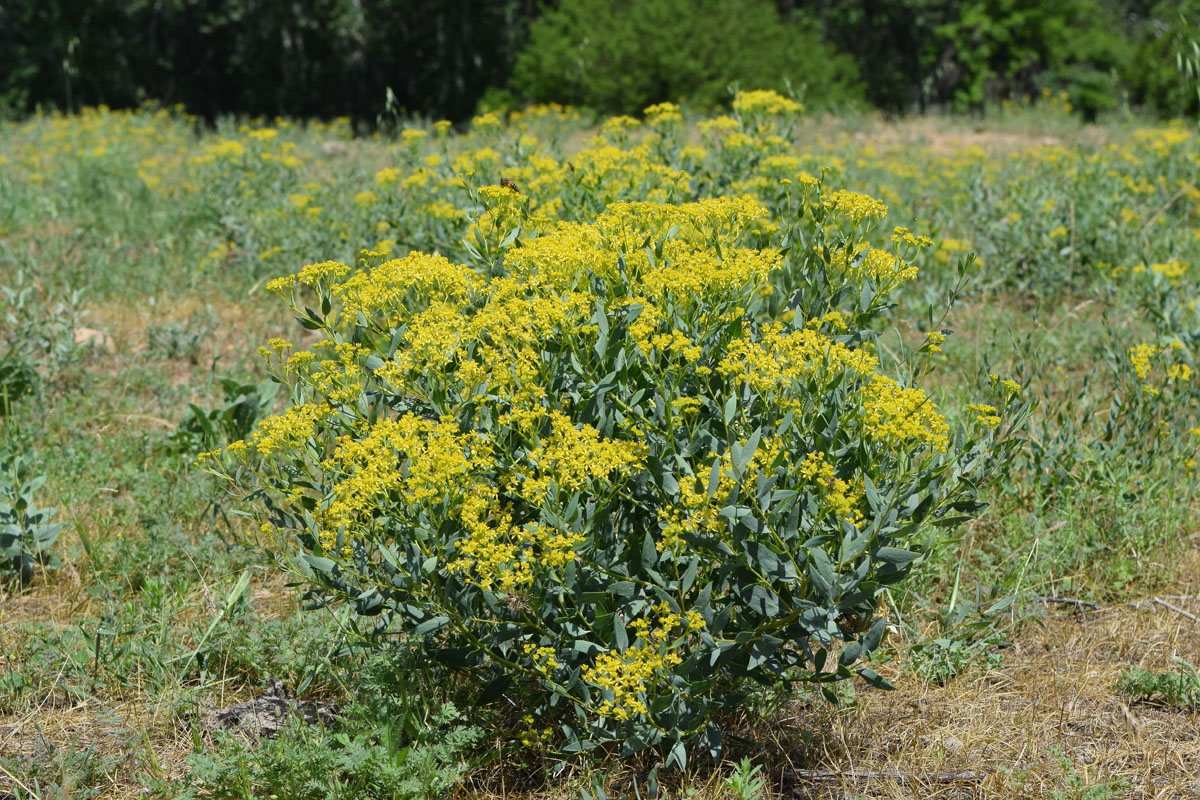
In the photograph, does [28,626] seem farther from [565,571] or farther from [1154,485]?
[1154,485]

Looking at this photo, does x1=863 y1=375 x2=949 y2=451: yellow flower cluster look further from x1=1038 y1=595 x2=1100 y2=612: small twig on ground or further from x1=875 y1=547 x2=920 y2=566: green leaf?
x1=1038 y1=595 x2=1100 y2=612: small twig on ground

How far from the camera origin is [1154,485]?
12.0 feet

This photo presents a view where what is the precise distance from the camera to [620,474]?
222 cm

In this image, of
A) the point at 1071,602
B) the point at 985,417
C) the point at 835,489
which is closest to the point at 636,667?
the point at 835,489

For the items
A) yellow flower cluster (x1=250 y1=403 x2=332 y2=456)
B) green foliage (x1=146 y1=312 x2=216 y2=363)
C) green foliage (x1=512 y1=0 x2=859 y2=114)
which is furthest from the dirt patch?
green foliage (x1=512 y1=0 x2=859 y2=114)

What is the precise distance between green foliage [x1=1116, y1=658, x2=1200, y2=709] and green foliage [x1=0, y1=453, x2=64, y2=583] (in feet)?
11.3

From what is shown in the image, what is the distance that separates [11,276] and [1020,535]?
5648 mm

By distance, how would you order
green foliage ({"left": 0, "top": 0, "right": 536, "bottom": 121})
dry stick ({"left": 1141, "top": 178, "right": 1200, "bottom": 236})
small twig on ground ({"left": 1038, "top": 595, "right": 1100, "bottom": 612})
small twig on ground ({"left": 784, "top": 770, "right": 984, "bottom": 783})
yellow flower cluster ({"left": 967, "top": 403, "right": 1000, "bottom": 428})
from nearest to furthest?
1. yellow flower cluster ({"left": 967, "top": 403, "right": 1000, "bottom": 428})
2. small twig on ground ({"left": 784, "top": 770, "right": 984, "bottom": 783})
3. small twig on ground ({"left": 1038, "top": 595, "right": 1100, "bottom": 612})
4. dry stick ({"left": 1141, "top": 178, "right": 1200, "bottom": 236})
5. green foliage ({"left": 0, "top": 0, "right": 536, "bottom": 121})

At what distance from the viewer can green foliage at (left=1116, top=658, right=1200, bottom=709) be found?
288 centimetres

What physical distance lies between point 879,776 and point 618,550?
941 mm

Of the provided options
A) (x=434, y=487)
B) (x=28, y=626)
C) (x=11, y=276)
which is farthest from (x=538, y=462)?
(x=11, y=276)

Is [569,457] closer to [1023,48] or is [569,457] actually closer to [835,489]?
[835,489]

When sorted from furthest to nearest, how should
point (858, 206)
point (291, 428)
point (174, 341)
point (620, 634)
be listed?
point (174, 341) → point (858, 206) → point (291, 428) → point (620, 634)

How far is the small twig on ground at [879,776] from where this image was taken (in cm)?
258
